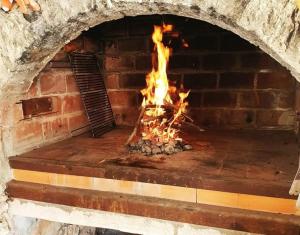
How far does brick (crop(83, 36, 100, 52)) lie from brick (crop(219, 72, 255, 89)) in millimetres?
1240

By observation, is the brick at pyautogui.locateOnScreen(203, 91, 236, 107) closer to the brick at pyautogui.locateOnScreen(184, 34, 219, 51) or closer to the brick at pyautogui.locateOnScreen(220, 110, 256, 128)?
the brick at pyautogui.locateOnScreen(220, 110, 256, 128)

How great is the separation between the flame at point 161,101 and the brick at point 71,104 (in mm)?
594

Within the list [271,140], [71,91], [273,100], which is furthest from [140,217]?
[273,100]

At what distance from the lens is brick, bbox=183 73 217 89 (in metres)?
2.65

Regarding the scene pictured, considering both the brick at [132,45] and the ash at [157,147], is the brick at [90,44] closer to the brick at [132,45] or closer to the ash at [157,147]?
the brick at [132,45]

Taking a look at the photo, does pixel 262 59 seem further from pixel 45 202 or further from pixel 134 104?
pixel 45 202

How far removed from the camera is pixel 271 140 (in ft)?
7.31

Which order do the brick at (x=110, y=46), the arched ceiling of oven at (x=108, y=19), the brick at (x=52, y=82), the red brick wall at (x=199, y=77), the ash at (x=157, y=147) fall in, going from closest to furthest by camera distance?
the arched ceiling of oven at (x=108, y=19), the ash at (x=157, y=147), the brick at (x=52, y=82), the red brick wall at (x=199, y=77), the brick at (x=110, y=46)

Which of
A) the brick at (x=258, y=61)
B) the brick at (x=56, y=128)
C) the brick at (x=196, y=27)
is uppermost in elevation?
the brick at (x=196, y=27)

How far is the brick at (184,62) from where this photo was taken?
8.81 ft

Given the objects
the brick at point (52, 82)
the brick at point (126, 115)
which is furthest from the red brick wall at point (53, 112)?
the brick at point (126, 115)

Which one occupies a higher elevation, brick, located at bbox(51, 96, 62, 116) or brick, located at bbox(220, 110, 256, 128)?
brick, located at bbox(51, 96, 62, 116)

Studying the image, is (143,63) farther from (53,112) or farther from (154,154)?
(154,154)

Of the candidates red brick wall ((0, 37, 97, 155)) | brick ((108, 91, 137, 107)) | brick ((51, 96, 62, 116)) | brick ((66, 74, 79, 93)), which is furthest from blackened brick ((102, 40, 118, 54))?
brick ((51, 96, 62, 116))
